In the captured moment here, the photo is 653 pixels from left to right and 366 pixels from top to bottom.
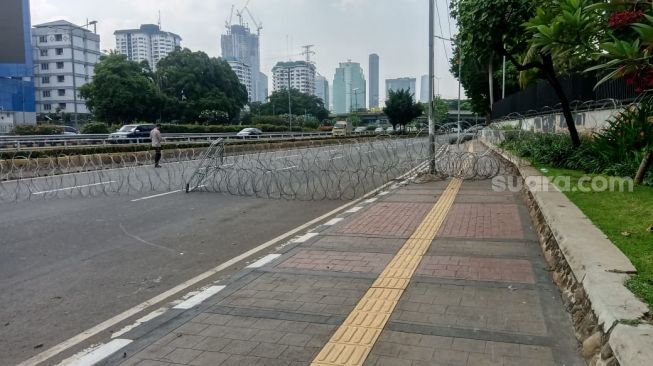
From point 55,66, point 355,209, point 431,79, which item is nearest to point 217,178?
point 355,209

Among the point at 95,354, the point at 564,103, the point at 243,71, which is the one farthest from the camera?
the point at 243,71

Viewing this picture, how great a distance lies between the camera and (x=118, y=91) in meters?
58.5

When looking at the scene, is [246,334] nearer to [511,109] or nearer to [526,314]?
[526,314]

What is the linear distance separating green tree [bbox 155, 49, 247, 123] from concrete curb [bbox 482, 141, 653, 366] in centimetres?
6402

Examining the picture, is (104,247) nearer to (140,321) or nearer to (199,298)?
(199,298)

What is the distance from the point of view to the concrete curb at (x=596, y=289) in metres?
3.28

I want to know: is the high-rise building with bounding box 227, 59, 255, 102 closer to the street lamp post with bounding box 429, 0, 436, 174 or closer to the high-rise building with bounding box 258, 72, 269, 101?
the high-rise building with bounding box 258, 72, 269, 101

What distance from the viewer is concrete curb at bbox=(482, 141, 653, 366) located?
328 cm

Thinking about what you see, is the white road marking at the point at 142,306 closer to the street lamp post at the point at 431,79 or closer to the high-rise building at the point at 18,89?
the street lamp post at the point at 431,79

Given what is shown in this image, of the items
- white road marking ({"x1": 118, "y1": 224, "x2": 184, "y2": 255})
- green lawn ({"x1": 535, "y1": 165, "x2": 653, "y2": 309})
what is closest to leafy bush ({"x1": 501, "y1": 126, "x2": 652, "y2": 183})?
green lawn ({"x1": 535, "y1": 165, "x2": 653, "y2": 309})

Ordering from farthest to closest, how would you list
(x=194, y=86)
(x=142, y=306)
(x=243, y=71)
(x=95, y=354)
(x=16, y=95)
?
(x=243, y=71) < (x=194, y=86) < (x=16, y=95) < (x=142, y=306) < (x=95, y=354)

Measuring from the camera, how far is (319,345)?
4102 millimetres

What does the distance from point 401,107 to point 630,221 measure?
7740 centimetres

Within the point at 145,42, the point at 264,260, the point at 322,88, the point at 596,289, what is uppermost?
the point at 145,42
